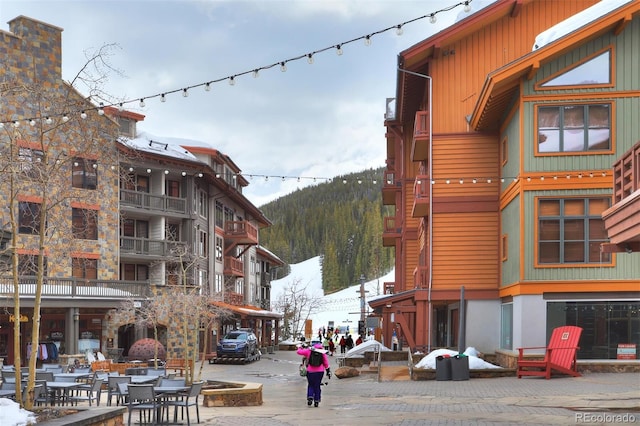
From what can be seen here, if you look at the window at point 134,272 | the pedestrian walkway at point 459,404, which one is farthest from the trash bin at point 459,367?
the window at point 134,272

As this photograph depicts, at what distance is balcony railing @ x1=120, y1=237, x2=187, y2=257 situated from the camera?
4859cm

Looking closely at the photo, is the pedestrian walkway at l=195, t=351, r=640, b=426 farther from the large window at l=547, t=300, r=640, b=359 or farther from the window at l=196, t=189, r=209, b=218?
the window at l=196, t=189, r=209, b=218

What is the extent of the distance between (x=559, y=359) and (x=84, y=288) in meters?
26.5

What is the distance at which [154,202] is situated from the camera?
50.1 meters

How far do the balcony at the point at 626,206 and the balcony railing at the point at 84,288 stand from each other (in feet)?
100

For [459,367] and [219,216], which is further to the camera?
[219,216]

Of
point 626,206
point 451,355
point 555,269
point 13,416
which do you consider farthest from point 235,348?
point 13,416

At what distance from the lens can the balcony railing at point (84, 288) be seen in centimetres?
4162

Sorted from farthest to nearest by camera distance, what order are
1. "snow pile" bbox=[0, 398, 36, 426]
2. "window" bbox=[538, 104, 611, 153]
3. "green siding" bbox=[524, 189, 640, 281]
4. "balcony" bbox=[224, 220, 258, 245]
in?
"balcony" bbox=[224, 220, 258, 245]
"window" bbox=[538, 104, 611, 153]
"green siding" bbox=[524, 189, 640, 281]
"snow pile" bbox=[0, 398, 36, 426]

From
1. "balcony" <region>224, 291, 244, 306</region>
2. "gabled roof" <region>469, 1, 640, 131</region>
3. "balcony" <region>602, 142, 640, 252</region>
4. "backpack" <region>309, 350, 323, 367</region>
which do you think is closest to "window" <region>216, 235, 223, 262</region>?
"balcony" <region>224, 291, 244, 306</region>

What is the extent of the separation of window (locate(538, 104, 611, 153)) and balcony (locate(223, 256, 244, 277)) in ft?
124

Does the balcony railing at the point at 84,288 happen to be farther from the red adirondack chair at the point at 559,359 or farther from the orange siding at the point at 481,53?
the red adirondack chair at the point at 559,359

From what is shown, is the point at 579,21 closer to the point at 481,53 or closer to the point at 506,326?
the point at 481,53

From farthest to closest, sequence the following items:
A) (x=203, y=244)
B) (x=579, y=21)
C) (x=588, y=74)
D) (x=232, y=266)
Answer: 1. (x=232, y=266)
2. (x=203, y=244)
3. (x=579, y=21)
4. (x=588, y=74)
